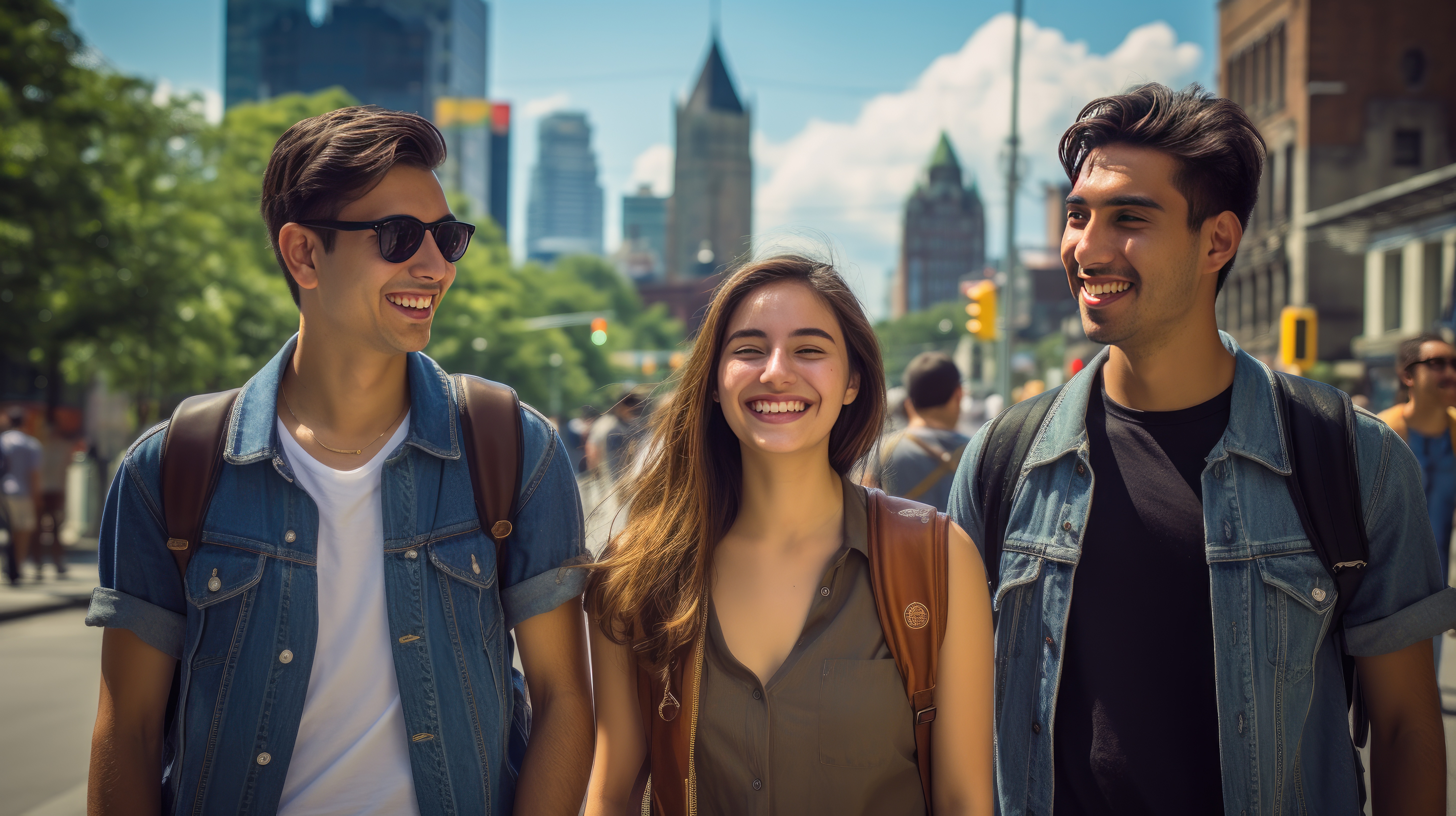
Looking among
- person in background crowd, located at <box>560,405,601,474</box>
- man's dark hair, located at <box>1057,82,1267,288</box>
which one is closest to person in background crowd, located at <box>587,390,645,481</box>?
man's dark hair, located at <box>1057,82,1267,288</box>

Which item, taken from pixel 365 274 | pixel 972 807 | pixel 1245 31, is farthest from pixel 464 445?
pixel 1245 31

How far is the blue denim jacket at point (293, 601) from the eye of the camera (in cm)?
226

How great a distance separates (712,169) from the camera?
135750 millimetres

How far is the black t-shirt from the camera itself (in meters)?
2.47

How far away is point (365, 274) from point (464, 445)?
0.42 m

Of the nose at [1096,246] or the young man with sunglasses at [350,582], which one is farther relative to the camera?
the nose at [1096,246]

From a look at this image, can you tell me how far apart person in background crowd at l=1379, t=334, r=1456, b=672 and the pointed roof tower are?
432 feet

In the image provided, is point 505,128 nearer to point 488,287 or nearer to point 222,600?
point 488,287

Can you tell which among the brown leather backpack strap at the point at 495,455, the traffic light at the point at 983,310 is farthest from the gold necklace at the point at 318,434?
the traffic light at the point at 983,310

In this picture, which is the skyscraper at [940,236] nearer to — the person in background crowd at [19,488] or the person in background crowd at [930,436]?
the person in background crowd at [19,488]

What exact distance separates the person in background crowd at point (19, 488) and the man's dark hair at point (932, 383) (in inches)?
430

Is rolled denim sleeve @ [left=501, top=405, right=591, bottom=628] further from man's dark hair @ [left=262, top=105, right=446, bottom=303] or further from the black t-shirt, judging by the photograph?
the black t-shirt

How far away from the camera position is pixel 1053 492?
8.92 feet

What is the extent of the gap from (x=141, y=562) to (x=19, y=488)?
41.7 feet
